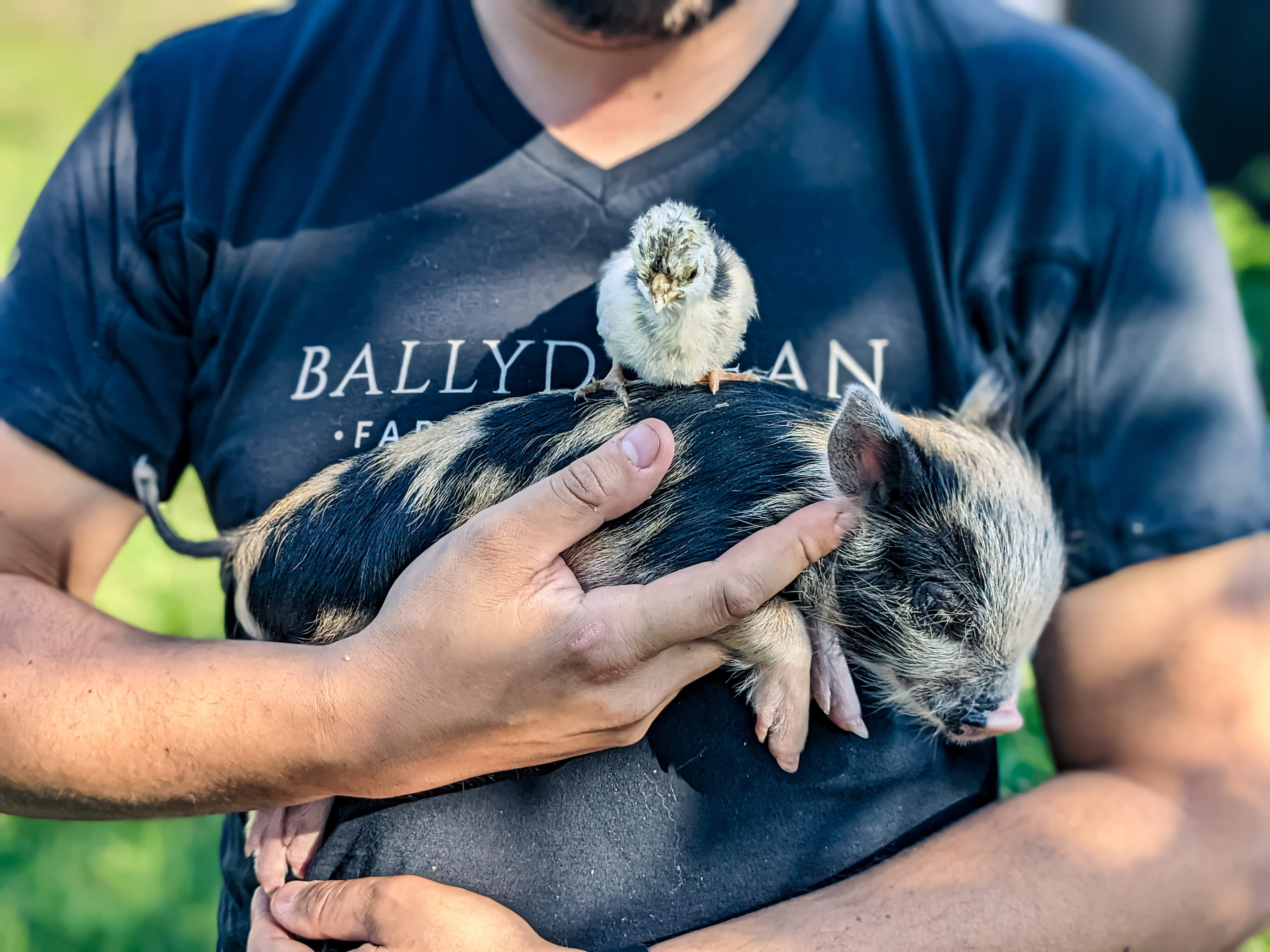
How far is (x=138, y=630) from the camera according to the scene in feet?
7.85

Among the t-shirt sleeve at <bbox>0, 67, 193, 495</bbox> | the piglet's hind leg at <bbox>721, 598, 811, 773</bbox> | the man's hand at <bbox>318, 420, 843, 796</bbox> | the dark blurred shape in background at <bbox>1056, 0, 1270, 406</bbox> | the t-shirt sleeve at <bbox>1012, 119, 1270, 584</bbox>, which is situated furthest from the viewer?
the dark blurred shape in background at <bbox>1056, 0, 1270, 406</bbox>

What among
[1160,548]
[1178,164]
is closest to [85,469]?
[1160,548]

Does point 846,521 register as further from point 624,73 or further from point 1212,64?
point 1212,64

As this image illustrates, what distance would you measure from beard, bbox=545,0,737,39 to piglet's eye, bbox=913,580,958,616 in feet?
4.34

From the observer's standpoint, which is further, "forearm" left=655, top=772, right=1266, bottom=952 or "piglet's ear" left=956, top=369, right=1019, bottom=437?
"piglet's ear" left=956, top=369, right=1019, bottom=437

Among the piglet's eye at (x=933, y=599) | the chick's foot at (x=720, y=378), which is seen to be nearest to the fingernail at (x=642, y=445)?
the chick's foot at (x=720, y=378)

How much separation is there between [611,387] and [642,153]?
57 centimetres

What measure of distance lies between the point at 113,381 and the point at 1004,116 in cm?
208

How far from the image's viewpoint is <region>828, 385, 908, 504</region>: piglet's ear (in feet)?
6.63

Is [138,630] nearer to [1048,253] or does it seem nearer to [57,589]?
[57,589]

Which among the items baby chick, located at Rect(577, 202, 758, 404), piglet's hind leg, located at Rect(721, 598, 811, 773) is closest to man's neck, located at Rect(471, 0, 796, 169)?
baby chick, located at Rect(577, 202, 758, 404)

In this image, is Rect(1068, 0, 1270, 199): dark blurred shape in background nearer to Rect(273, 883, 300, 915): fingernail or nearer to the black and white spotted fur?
the black and white spotted fur

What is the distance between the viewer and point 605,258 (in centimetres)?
235

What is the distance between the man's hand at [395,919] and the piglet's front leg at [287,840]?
0.14 ft
